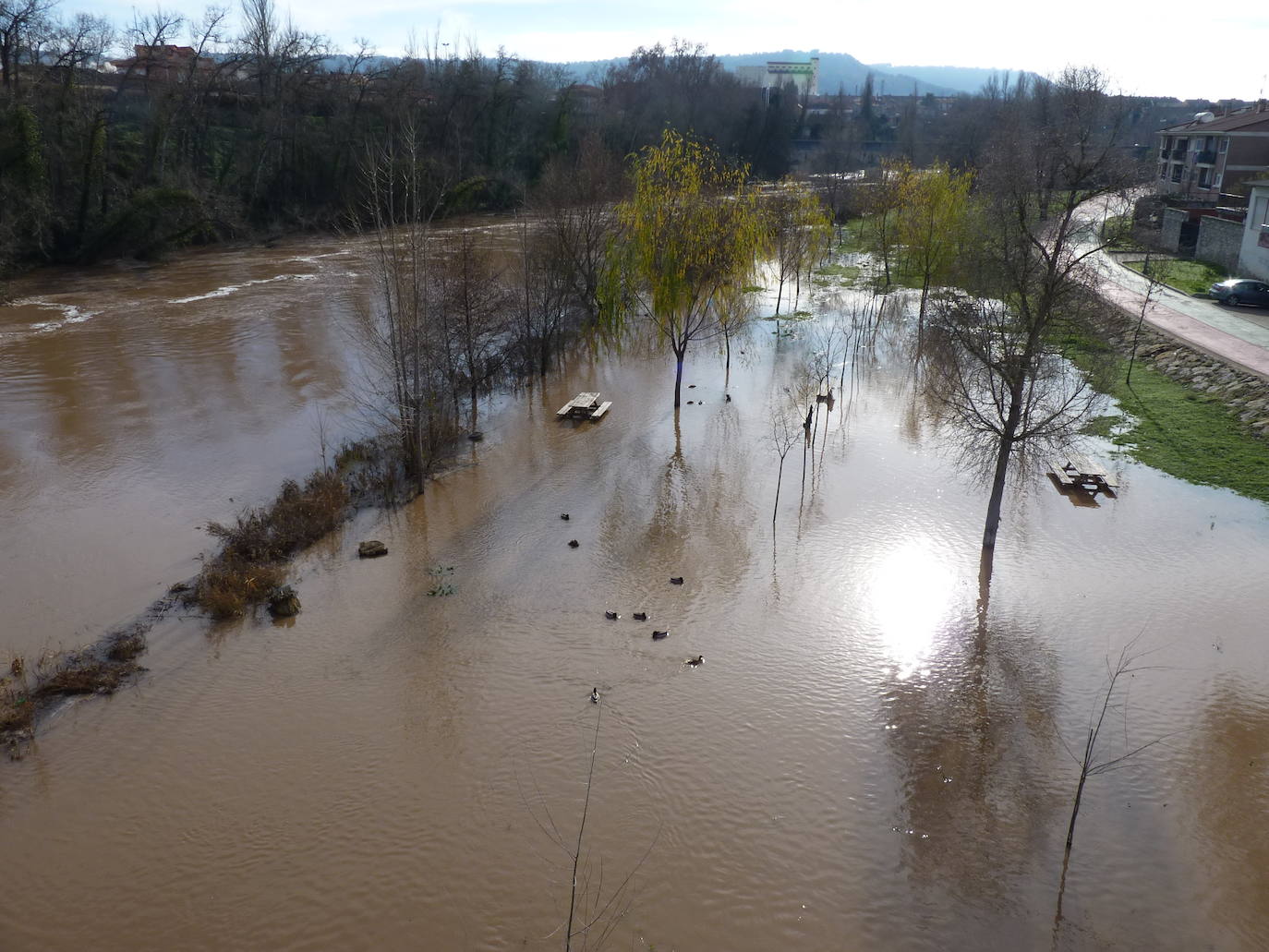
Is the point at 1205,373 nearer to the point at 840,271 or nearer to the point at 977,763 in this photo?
the point at 977,763

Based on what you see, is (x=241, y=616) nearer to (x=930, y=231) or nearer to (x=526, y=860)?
(x=526, y=860)

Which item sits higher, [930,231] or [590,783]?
[930,231]

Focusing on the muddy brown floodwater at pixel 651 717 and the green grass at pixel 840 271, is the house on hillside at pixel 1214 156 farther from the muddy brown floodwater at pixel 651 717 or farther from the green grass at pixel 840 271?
the muddy brown floodwater at pixel 651 717

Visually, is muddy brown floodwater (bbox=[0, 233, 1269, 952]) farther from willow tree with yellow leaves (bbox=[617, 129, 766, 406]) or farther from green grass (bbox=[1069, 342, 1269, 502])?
willow tree with yellow leaves (bbox=[617, 129, 766, 406])

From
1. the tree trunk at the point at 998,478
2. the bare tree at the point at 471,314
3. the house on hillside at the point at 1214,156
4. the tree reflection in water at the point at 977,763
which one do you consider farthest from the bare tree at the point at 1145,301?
the house on hillside at the point at 1214,156

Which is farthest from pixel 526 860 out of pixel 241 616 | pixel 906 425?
pixel 906 425

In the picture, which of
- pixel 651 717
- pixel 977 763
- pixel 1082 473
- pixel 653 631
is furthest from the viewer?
pixel 1082 473

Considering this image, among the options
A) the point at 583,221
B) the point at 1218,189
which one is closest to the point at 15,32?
the point at 583,221
